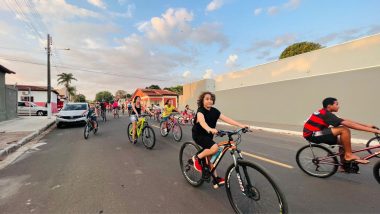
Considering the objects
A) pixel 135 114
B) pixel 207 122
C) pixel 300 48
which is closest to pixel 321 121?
pixel 207 122

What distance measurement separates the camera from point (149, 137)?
315 inches

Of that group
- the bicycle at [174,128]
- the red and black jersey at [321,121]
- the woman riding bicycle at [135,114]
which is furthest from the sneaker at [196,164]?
the bicycle at [174,128]

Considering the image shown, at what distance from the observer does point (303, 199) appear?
3777 mm

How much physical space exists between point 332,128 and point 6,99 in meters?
22.6

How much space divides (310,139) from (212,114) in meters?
2.45

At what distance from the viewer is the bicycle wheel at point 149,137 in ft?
25.7

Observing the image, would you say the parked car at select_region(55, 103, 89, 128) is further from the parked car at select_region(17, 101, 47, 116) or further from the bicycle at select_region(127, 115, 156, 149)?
the parked car at select_region(17, 101, 47, 116)

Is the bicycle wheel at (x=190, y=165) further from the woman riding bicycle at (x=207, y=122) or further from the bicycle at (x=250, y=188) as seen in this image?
the bicycle at (x=250, y=188)

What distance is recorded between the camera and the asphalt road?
3.57m

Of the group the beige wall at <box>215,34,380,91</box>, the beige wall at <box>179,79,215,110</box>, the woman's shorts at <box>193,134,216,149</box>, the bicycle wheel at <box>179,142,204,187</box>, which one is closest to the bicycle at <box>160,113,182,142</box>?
the bicycle wheel at <box>179,142,204,187</box>

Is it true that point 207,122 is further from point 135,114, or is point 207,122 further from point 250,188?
point 135,114

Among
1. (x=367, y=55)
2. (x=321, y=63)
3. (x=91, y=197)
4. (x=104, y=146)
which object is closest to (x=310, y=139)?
(x=91, y=197)

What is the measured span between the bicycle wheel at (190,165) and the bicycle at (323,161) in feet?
8.23

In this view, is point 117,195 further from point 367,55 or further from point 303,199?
point 367,55
